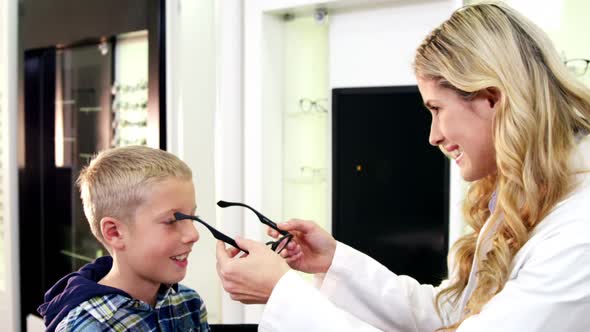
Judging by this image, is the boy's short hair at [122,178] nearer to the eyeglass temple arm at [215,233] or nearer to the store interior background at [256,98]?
the eyeglass temple arm at [215,233]

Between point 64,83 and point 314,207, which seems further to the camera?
point 64,83

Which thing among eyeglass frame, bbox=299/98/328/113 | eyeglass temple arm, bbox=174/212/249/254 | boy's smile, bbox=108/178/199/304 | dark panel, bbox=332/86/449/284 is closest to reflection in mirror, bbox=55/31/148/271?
eyeglass frame, bbox=299/98/328/113

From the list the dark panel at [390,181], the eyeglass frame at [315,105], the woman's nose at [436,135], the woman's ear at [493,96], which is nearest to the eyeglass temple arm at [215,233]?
the woman's nose at [436,135]

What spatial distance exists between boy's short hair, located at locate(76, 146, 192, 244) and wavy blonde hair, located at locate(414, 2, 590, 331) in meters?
0.78

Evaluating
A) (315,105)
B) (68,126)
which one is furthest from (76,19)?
(315,105)

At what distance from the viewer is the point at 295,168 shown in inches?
119

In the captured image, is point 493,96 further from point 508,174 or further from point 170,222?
point 170,222

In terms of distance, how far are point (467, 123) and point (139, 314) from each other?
0.98 metres

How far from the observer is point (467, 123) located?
132 cm

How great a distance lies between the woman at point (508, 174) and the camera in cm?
112

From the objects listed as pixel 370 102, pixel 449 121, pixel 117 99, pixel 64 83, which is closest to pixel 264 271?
pixel 449 121

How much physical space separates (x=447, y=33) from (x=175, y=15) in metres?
1.85

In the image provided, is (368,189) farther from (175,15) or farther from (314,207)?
(175,15)

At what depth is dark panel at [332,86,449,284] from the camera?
2.49 metres
